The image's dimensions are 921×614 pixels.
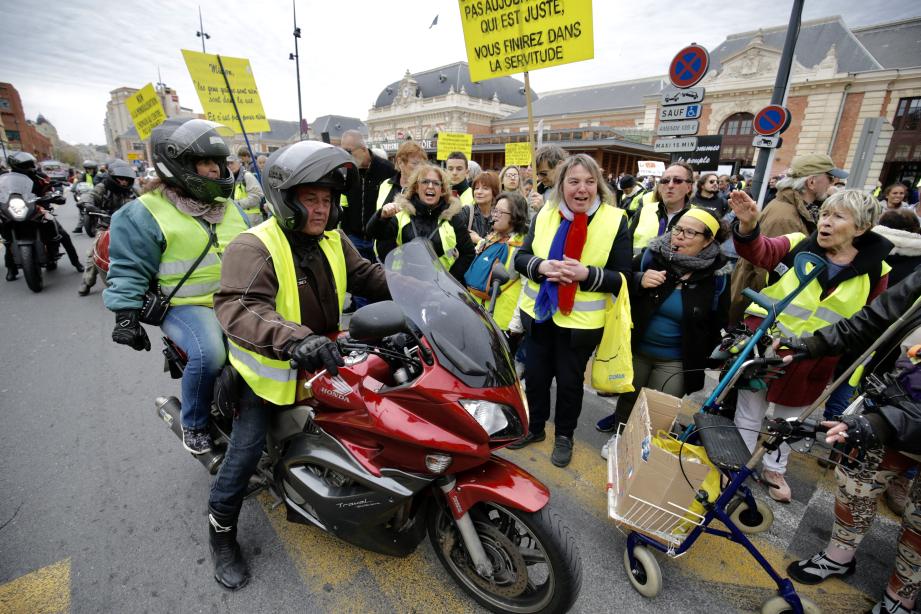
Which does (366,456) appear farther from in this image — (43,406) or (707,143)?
(707,143)

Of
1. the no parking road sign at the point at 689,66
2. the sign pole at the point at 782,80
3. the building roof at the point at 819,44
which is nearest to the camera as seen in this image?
the no parking road sign at the point at 689,66

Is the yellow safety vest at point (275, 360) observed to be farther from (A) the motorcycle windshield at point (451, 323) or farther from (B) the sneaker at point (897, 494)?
(B) the sneaker at point (897, 494)

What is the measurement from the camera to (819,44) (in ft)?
117

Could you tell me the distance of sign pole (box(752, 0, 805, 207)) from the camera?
613 cm

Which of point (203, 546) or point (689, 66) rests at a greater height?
point (689, 66)

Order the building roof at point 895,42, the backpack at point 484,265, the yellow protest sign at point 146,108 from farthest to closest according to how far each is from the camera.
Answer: the building roof at point 895,42 < the yellow protest sign at point 146,108 < the backpack at point 484,265

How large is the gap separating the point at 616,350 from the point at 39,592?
3.26m

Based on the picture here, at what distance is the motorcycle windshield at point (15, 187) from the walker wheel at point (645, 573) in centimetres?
923

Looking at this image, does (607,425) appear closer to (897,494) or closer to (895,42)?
(897,494)

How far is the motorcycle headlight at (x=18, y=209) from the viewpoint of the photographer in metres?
6.32

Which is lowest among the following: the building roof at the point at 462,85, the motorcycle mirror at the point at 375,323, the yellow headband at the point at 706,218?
the motorcycle mirror at the point at 375,323

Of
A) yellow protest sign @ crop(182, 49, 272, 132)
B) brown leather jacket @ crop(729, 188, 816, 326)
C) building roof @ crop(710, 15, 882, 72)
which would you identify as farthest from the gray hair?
building roof @ crop(710, 15, 882, 72)

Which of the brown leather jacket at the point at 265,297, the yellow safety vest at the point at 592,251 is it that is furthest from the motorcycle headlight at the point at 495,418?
the yellow safety vest at the point at 592,251

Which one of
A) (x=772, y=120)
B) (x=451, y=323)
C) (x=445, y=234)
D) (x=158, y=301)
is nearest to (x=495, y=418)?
(x=451, y=323)
